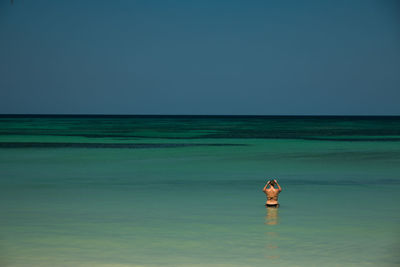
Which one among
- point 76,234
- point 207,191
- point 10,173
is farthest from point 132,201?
point 10,173

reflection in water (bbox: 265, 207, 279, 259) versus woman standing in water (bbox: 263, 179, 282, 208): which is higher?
woman standing in water (bbox: 263, 179, 282, 208)

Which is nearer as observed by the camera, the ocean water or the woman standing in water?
the ocean water

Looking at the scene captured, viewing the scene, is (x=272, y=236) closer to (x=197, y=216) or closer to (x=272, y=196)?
(x=197, y=216)

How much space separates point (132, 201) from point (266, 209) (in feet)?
7.96

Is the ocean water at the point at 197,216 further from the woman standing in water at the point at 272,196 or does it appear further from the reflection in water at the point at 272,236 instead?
the woman standing in water at the point at 272,196

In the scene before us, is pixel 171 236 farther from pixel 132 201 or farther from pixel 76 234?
pixel 132 201

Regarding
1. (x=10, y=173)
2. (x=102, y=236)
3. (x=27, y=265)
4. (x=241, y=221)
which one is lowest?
(x=27, y=265)

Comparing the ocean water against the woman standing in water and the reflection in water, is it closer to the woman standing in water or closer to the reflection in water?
the reflection in water

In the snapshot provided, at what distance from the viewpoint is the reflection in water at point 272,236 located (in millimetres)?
7549

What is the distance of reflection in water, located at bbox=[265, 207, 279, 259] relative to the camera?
7549mm

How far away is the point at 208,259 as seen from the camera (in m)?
7.31

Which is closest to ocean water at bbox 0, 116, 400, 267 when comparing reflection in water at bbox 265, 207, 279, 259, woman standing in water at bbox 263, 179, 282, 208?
reflection in water at bbox 265, 207, 279, 259

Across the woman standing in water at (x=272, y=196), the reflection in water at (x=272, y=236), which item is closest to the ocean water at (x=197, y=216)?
the reflection in water at (x=272, y=236)

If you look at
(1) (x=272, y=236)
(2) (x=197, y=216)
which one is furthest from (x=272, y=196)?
(1) (x=272, y=236)
